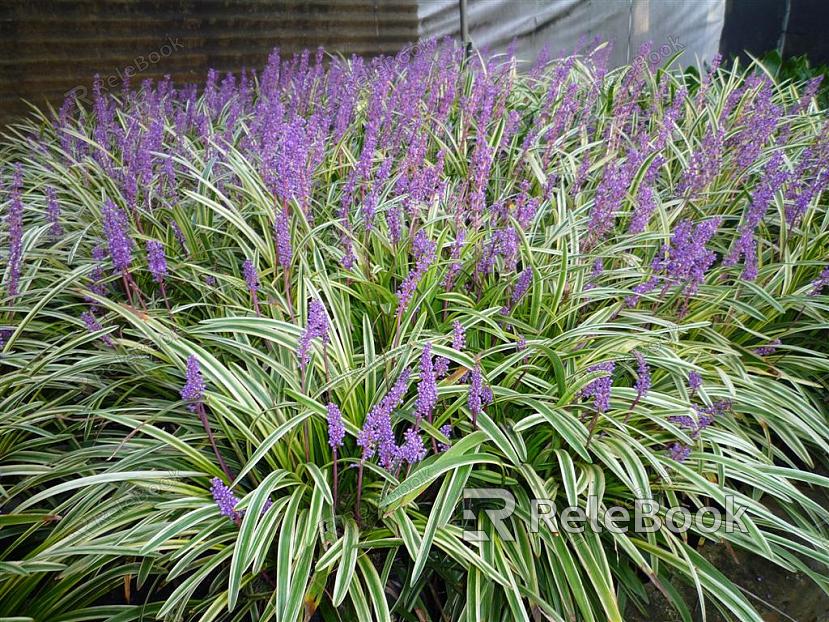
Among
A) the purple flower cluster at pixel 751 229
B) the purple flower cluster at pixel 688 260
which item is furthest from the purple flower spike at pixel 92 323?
the purple flower cluster at pixel 751 229

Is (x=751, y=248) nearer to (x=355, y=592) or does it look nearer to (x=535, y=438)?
(x=535, y=438)

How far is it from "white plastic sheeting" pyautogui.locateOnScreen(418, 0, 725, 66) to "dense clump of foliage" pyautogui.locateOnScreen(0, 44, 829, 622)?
4.00 m

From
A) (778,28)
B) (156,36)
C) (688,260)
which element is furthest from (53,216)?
(778,28)

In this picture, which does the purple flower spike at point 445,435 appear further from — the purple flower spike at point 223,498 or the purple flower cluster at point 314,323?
the purple flower spike at point 223,498

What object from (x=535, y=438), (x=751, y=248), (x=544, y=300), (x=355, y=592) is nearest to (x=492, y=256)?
(x=544, y=300)

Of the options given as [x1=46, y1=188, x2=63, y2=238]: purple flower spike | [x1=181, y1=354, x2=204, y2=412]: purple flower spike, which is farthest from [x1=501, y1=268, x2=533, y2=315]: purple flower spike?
[x1=46, y1=188, x2=63, y2=238]: purple flower spike

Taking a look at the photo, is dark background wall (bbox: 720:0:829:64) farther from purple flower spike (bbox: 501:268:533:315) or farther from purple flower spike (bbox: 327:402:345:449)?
purple flower spike (bbox: 327:402:345:449)

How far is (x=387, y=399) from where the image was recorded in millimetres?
1260

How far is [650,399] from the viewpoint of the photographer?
5.35ft

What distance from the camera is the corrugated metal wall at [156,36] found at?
3918 millimetres

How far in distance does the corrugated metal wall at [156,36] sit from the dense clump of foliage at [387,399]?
1.82 metres

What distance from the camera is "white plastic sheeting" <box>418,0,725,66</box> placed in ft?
20.0

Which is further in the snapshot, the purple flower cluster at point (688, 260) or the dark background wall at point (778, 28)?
→ the dark background wall at point (778, 28)

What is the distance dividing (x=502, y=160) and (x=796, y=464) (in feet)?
5.64
